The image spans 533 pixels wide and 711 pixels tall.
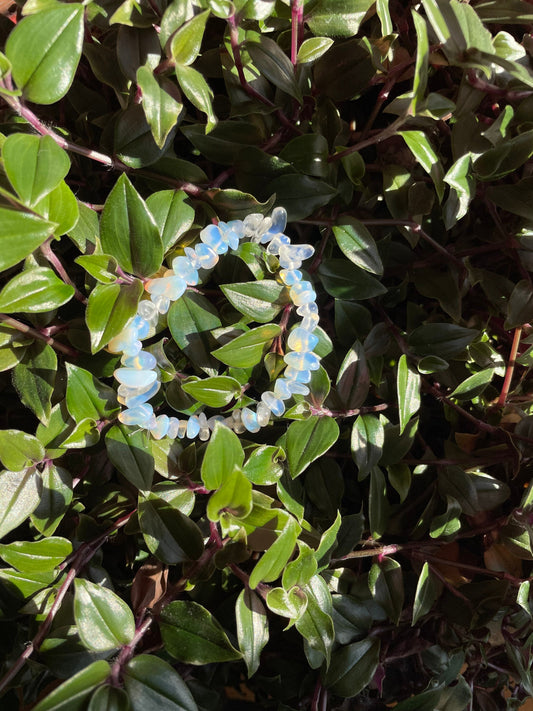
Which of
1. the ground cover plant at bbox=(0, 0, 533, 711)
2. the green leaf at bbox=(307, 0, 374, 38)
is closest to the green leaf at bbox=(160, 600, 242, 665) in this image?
the ground cover plant at bbox=(0, 0, 533, 711)

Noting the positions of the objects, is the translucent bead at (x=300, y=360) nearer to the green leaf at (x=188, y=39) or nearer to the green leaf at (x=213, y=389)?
the green leaf at (x=213, y=389)

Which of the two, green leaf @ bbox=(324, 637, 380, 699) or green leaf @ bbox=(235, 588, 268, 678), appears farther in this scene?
green leaf @ bbox=(324, 637, 380, 699)

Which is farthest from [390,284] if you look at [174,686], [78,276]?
[174,686]

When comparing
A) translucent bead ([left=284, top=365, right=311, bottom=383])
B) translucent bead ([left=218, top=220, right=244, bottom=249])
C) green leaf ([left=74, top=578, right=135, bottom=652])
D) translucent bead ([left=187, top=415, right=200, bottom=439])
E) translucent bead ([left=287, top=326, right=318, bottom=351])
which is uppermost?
translucent bead ([left=218, top=220, right=244, bottom=249])

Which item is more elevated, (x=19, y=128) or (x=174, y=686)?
(x=19, y=128)

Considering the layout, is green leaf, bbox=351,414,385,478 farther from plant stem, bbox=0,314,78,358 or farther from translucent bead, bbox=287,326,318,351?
plant stem, bbox=0,314,78,358

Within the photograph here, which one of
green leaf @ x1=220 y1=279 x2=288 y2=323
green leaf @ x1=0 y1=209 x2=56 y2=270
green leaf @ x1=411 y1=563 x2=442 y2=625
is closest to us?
green leaf @ x1=0 y1=209 x2=56 y2=270

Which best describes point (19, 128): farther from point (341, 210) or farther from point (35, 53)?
point (341, 210)
